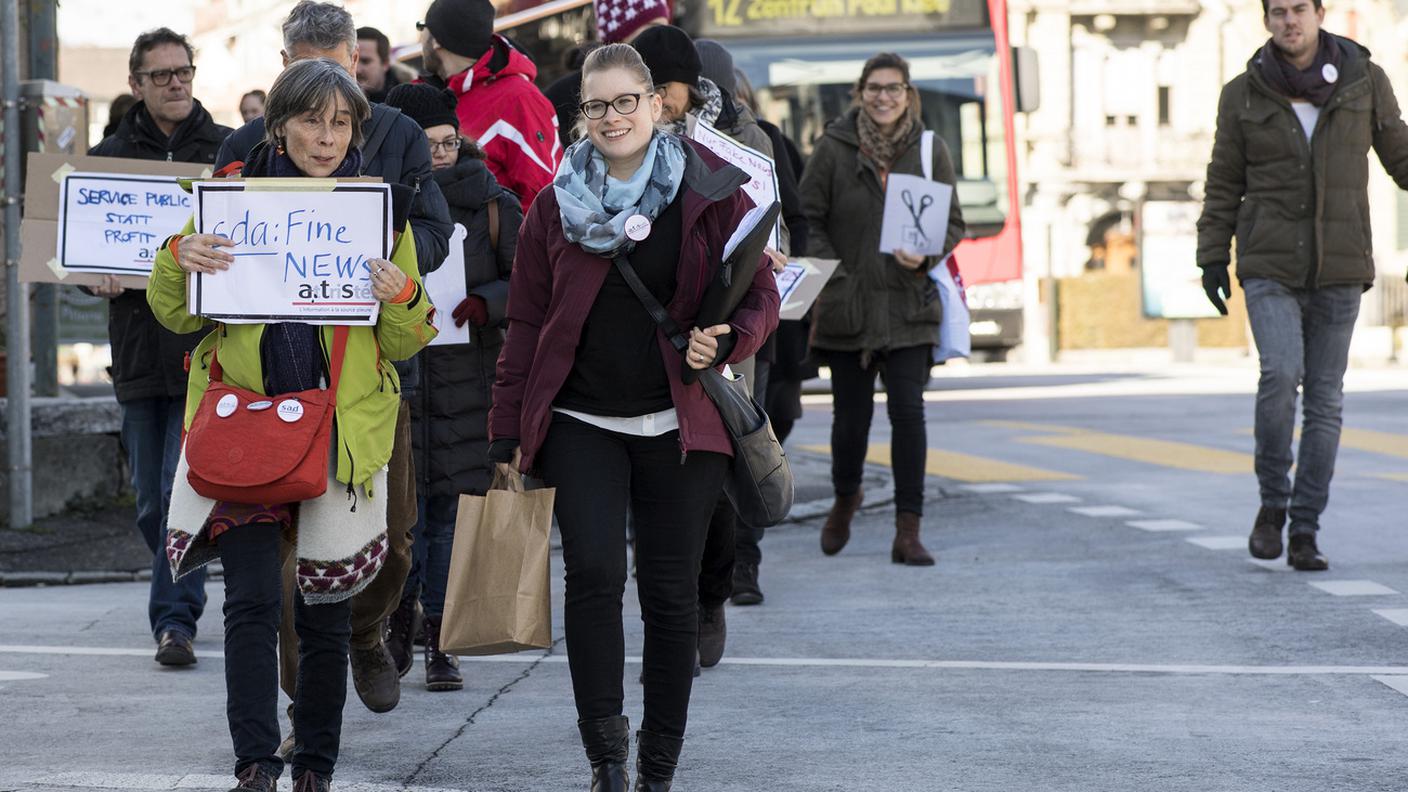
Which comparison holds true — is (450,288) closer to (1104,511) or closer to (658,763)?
(658,763)

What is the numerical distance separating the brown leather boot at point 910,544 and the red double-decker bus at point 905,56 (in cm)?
957

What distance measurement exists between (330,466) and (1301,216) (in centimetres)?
463

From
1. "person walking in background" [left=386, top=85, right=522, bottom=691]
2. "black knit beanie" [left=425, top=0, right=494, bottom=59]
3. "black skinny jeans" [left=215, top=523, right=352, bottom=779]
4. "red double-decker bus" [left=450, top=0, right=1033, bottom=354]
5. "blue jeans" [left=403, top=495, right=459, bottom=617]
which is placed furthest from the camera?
"red double-decker bus" [left=450, top=0, right=1033, bottom=354]

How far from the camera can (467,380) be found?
636 centimetres

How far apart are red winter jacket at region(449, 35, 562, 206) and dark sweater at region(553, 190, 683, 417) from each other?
2.11 metres

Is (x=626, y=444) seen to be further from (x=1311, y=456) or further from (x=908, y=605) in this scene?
(x=1311, y=456)

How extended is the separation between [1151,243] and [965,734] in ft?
123

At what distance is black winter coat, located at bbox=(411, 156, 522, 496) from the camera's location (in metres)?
6.30

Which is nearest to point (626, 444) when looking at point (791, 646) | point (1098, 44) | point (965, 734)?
point (965, 734)

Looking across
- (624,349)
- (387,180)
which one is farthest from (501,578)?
(387,180)

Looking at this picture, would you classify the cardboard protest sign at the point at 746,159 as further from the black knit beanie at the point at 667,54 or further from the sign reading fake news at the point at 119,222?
the sign reading fake news at the point at 119,222

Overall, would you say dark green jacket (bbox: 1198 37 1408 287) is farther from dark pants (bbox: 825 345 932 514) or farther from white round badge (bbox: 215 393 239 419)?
white round badge (bbox: 215 393 239 419)

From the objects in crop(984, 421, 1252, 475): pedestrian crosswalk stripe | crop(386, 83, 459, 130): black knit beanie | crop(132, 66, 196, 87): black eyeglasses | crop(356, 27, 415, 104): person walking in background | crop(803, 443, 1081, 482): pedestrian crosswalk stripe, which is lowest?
crop(803, 443, 1081, 482): pedestrian crosswalk stripe

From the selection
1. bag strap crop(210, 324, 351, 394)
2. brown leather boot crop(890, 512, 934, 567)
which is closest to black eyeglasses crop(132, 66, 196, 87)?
bag strap crop(210, 324, 351, 394)
